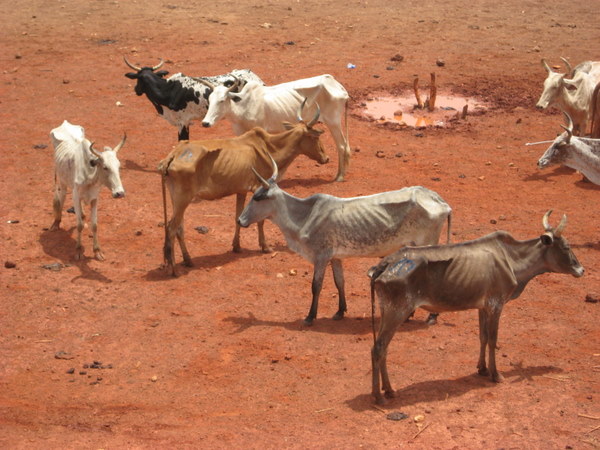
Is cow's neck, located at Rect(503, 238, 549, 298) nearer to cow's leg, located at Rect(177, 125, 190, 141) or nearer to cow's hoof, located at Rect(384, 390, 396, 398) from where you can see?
cow's hoof, located at Rect(384, 390, 396, 398)

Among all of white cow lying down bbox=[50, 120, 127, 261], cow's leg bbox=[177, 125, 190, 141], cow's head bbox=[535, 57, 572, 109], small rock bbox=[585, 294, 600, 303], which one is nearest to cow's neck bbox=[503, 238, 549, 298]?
small rock bbox=[585, 294, 600, 303]

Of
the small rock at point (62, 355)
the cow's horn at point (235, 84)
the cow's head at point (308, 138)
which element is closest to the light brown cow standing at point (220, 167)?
the cow's head at point (308, 138)

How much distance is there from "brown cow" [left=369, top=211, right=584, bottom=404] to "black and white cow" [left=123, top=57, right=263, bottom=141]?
7.97m

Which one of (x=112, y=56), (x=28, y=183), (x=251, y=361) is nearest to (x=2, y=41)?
(x=112, y=56)

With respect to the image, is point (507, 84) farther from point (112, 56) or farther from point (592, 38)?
point (112, 56)

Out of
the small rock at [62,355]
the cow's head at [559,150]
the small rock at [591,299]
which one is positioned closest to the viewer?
the small rock at [62,355]

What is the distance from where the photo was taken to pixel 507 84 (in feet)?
68.6

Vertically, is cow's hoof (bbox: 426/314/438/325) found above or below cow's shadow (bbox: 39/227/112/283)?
above

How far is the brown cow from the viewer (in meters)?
8.64

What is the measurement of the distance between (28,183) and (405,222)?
7.18 m

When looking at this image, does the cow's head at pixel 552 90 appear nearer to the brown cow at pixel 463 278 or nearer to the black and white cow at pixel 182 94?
the black and white cow at pixel 182 94

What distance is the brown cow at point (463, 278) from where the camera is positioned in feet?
28.3

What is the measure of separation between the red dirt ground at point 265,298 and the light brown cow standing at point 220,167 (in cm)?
67

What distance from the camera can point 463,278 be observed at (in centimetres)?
884
